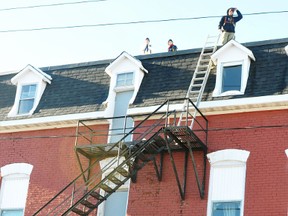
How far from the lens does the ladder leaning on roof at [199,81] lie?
23500mm

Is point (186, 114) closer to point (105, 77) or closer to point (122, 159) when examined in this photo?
point (122, 159)

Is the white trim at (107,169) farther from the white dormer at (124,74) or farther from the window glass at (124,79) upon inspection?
the window glass at (124,79)

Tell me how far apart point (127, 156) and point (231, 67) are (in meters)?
4.17

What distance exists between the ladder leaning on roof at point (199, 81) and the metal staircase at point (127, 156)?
0.37m

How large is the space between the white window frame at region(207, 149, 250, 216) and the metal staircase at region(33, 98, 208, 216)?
1.02 feet

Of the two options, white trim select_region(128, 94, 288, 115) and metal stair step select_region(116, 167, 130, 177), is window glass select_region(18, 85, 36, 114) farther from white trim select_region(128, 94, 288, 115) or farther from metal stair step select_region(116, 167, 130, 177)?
metal stair step select_region(116, 167, 130, 177)

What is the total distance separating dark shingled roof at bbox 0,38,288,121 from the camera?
23.4 metres

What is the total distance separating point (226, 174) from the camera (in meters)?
22.8

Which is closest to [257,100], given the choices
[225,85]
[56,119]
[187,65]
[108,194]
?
[225,85]

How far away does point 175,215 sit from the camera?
74.8 feet

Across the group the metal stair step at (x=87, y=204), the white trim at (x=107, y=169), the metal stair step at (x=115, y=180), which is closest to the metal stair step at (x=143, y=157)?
the metal stair step at (x=115, y=180)

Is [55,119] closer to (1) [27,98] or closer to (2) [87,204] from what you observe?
(1) [27,98]

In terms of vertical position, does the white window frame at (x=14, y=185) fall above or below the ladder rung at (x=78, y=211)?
above

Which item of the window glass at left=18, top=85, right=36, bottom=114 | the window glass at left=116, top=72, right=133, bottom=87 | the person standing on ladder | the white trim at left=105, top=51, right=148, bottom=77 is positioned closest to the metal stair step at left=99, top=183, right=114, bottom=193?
the window glass at left=116, top=72, right=133, bottom=87
